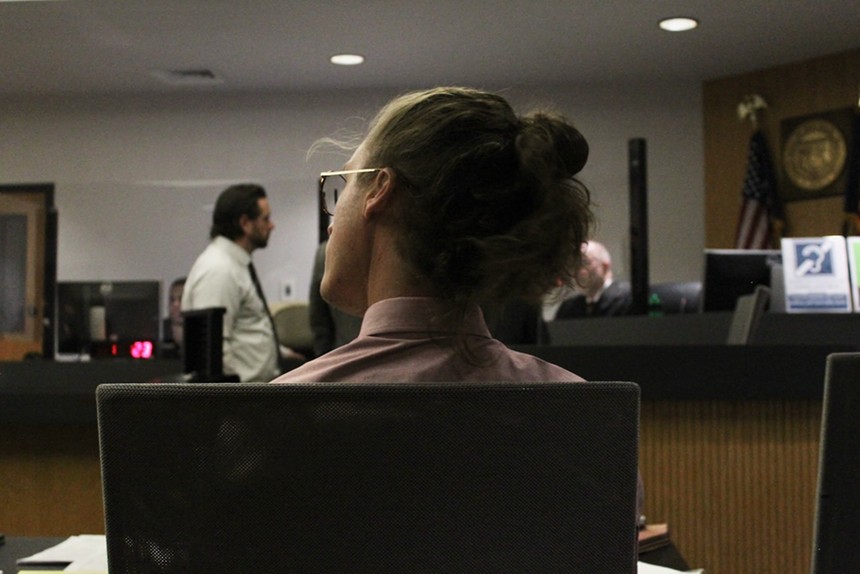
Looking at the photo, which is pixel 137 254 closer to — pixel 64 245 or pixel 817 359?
pixel 64 245

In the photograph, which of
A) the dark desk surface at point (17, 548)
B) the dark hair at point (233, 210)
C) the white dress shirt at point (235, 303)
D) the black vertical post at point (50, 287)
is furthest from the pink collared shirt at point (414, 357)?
the black vertical post at point (50, 287)

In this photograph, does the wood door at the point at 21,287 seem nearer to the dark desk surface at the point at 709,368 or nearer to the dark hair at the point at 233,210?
the dark hair at the point at 233,210

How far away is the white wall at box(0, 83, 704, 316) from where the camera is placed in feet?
21.9

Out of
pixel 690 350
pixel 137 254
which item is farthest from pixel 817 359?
pixel 137 254

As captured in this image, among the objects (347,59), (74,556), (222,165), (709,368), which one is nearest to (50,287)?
(222,165)

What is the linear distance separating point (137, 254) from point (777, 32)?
4.33m

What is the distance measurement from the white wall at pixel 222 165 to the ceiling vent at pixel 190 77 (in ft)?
1.12

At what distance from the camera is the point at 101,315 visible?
15.7ft

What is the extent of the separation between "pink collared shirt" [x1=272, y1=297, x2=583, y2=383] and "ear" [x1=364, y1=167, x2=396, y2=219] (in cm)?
9

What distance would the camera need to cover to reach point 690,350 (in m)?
2.31

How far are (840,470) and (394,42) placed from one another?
514 cm

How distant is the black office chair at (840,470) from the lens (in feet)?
2.36

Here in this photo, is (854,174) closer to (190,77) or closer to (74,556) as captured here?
(190,77)

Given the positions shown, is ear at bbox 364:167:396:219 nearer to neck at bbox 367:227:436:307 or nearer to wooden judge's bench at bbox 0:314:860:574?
neck at bbox 367:227:436:307
